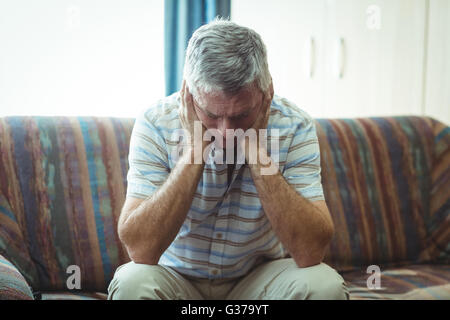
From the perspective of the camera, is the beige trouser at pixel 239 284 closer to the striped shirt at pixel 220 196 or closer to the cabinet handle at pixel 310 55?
the striped shirt at pixel 220 196

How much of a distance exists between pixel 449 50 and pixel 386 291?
159 centimetres

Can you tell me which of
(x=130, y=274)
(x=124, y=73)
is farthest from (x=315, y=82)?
(x=130, y=274)

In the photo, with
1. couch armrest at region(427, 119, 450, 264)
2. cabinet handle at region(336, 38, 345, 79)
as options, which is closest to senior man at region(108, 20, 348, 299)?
couch armrest at region(427, 119, 450, 264)

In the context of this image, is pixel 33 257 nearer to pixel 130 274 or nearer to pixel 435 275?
pixel 130 274

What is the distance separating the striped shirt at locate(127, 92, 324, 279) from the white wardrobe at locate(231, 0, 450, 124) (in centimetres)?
130

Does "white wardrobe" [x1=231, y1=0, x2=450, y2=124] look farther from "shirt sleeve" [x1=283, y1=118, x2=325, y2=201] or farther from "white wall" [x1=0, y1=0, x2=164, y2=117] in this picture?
"shirt sleeve" [x1=283, y1=118, x2=325, y2=201]

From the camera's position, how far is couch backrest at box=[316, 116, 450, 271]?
5.23 ft

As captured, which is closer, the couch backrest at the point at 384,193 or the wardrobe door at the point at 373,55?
the couch backrest at the point at 384,193

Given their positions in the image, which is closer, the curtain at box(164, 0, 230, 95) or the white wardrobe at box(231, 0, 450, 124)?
the curtain at box(164, 0, 230, 95)

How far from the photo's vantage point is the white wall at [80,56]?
1.99 m

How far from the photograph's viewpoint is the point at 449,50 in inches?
95.7

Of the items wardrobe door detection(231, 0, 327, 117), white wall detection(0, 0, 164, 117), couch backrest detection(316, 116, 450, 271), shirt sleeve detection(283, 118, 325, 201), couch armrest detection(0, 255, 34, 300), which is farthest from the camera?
wardrobe door detection(231, 0, 327, 117)

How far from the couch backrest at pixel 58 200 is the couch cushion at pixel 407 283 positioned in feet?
2.36

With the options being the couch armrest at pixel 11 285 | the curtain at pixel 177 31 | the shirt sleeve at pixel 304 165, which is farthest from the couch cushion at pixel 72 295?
the curtain at pixel 177 31
